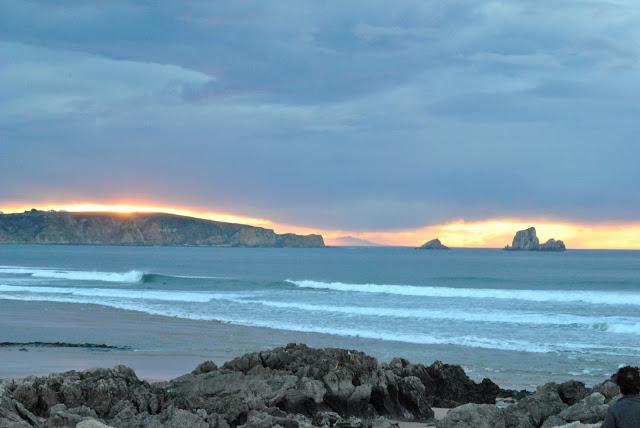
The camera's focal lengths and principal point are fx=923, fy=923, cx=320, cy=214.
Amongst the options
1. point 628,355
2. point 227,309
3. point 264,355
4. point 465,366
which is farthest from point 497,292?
point 264,355

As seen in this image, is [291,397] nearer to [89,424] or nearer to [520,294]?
[89,424]

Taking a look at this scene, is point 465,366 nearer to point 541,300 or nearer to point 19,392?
point 19,392

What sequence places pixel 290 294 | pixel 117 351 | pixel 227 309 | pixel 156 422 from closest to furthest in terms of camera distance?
pixel 156 422
pixel 117 351
pixel 227 309
pixel 290 294

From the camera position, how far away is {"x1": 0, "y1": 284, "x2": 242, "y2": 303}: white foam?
1652 inches

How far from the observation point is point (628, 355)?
21.7m

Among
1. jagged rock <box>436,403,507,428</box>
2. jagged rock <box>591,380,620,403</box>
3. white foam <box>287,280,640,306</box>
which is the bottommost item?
jagged rock <box>436,403,507,428</box>

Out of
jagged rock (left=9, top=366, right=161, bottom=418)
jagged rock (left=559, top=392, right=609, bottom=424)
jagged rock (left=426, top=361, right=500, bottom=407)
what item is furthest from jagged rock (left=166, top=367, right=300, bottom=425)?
jagged rock (left=559, top=392, right=609, bottom=424)

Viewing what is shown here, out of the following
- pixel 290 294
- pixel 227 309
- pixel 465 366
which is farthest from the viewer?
pixel 290 294

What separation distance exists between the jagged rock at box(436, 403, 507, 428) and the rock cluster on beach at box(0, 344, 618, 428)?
0.04ft

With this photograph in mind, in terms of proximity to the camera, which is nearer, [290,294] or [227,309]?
[227,309]

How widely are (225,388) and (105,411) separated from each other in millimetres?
2152

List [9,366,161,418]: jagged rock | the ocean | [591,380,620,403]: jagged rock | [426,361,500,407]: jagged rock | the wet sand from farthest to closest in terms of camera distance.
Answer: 1. the ocean
2. the wet sand
3. [426,361,500,407]: jagged rock
4. [591,380,620,403]: jagged rock
5. [9,366,161,418]: jagged rock

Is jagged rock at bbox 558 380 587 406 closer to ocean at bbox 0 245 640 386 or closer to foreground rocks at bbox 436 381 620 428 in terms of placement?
foreground rocks at bbox 436 381 620 428

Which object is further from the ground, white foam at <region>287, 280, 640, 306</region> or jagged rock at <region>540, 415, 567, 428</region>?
white foam at <region>287, 280, 640, 306</region>
